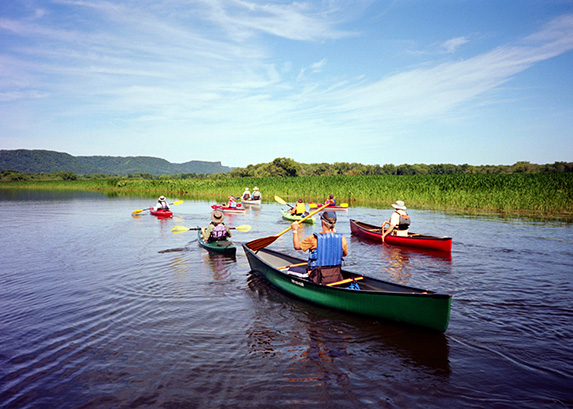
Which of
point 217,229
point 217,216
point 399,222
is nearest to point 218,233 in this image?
point 217,229

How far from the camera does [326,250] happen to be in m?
6.83

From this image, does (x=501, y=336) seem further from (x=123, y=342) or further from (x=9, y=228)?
(x=9, y=228)

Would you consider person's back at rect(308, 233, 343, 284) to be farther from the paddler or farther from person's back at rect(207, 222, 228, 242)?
the paddler

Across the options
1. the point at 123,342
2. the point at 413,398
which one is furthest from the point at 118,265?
the point at 413,398

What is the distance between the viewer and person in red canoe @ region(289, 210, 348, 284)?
6.71 metres

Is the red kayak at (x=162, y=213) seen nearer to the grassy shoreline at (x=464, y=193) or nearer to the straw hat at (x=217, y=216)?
the straw hat at (x=217, y=216)

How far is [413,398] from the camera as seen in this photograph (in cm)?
437

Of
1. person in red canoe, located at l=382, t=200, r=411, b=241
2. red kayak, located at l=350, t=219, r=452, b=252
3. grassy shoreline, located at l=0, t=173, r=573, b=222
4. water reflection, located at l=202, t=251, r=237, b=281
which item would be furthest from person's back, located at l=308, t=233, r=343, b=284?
grassy shoreline, located at l=0, t=173, r=573, b=222

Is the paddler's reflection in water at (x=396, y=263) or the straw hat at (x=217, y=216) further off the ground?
the straw hat at (x=217, y=216)

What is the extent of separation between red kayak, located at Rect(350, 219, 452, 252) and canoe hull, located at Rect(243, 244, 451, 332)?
601 centimetres

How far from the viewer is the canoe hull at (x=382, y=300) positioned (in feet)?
18.0

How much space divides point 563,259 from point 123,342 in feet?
40.5

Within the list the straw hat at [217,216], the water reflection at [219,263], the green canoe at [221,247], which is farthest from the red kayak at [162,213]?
the straw hat at [217,216]

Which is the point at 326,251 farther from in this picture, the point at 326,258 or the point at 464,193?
the point at 464,193
